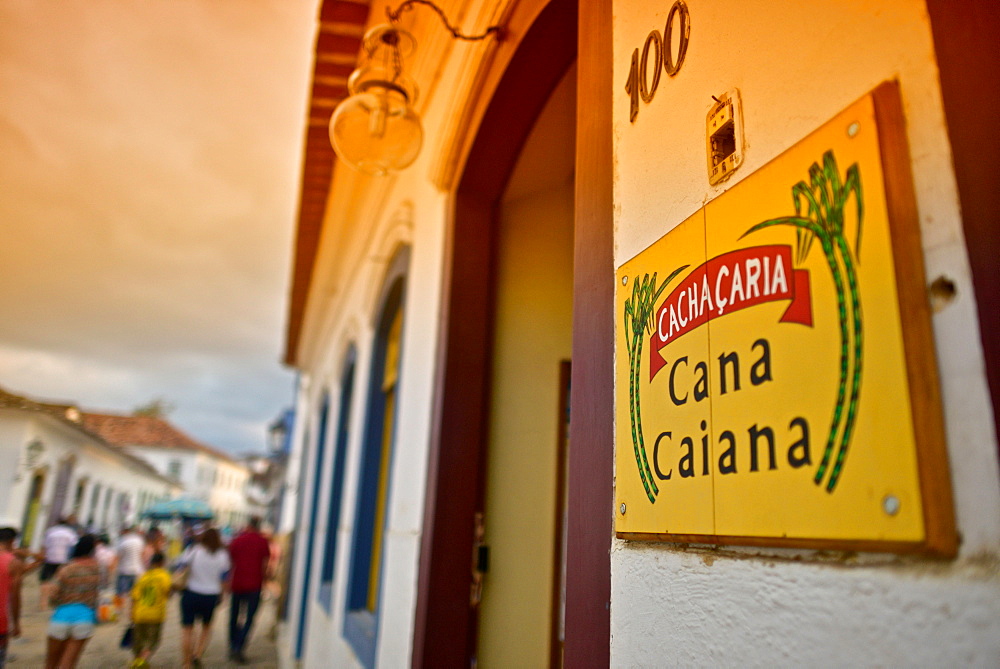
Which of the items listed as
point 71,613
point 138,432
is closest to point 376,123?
point 71,613

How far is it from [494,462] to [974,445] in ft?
8.30

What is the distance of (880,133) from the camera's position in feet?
2.95

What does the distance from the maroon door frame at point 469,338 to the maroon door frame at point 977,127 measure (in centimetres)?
183

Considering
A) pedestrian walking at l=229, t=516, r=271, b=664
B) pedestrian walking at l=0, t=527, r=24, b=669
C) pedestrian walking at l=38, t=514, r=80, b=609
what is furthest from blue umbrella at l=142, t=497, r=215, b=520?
pedestrian walking at l=0, t=527, r=24, b=669

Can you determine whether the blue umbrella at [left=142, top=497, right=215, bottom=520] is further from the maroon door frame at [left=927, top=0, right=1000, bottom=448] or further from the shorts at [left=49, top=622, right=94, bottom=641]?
the maroon door frame at [left=927, top=0, right=1000, bottom=448]

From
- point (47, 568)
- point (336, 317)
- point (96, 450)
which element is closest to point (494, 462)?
point (336, 317)

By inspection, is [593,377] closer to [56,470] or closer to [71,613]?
[71,613]

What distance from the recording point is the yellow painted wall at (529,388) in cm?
306

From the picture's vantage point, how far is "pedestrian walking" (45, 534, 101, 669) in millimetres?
5844

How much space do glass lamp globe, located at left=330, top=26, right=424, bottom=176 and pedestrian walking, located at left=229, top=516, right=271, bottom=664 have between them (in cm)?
679

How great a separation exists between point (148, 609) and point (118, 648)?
3.46 metres

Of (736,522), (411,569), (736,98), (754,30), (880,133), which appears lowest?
(411,569)

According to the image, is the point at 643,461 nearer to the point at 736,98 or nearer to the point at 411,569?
the point at 736,98

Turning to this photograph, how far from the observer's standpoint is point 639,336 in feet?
4.52
